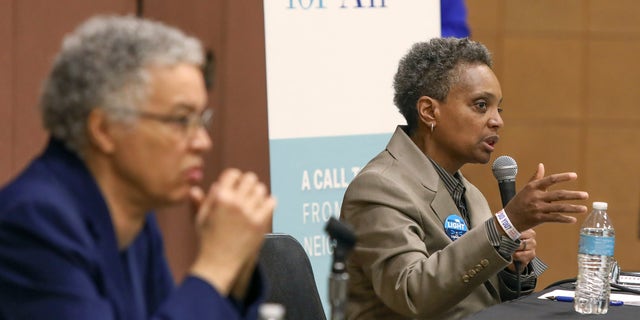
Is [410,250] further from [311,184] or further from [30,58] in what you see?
[30,58]

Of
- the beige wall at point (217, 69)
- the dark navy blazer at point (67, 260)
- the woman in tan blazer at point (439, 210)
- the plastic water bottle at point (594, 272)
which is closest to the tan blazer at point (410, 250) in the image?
the woman in tan blazer at point (439, 210)

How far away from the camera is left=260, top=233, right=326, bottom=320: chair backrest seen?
2.88 meters

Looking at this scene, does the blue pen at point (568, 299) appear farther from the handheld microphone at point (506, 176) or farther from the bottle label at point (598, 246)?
the handheld microphone at point (506, 176)

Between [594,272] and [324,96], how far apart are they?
1.65 m

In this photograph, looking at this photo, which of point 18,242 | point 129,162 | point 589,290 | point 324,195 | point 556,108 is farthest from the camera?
point 556,108

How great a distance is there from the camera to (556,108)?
6281 mm

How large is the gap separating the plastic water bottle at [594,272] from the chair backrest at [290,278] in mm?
725

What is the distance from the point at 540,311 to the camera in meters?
2.70

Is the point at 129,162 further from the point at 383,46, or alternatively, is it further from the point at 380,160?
the point at 383,46

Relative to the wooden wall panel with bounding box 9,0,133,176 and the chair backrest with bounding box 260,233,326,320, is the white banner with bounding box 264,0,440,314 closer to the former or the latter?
the wooden wall panel with bounding box 9,0,133,176

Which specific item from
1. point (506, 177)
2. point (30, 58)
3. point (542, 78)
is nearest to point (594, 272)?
point (506, 177)

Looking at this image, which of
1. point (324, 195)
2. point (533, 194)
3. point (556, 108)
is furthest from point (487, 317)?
point (556, 108)

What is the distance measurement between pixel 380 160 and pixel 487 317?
0.73 m

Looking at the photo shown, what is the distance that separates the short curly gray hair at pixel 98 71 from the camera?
1652 millimetres
